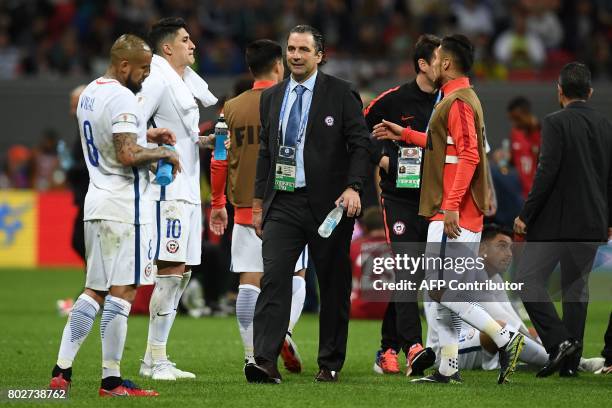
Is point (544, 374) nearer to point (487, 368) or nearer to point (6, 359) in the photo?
point (487, 368)

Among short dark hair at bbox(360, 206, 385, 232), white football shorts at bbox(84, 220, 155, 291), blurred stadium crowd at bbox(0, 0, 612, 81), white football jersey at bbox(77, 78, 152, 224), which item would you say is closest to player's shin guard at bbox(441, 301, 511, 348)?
white football shorts at bbox(84, 220, 155, 291)

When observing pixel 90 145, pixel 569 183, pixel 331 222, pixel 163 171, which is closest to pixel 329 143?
pixel 331 222

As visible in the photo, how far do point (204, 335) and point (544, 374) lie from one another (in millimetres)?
4420

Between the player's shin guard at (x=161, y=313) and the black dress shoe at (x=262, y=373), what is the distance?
909 millimetres

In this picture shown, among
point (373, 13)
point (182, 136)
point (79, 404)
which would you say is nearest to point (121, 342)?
point (79, 404)

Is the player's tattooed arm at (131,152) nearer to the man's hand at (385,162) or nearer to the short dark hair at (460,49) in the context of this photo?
the short dark hair at (460,49)

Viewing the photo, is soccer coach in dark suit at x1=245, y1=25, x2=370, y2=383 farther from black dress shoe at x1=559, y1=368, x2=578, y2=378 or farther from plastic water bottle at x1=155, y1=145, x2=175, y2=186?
black dress shoe at x1=559, y1=368, x2=578, y2=378

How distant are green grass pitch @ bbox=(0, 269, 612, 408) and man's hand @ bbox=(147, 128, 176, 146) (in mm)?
1657

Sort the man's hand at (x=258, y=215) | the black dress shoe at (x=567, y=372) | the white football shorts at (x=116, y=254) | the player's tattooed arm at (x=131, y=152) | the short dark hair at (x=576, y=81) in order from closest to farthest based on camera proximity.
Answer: the player's tattooed arm at (x=131, y=152) → the white football shorts at (x=116, y=254) → the man's hand at (x=258, y=215) → the black dress shoe at (x=567, y=372) → the short dark hair at (x=576, y=81)

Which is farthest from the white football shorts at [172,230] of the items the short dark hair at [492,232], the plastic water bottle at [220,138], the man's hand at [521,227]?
the short dark hair at [492,232]

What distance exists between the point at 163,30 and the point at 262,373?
278cm

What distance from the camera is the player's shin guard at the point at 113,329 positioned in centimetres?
759

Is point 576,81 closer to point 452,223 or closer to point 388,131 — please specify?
point 388,131

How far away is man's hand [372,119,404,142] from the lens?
353 inches
